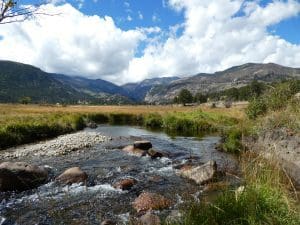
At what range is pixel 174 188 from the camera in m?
15.8

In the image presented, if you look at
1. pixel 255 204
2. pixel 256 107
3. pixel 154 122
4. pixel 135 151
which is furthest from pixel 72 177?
pixel 154 122

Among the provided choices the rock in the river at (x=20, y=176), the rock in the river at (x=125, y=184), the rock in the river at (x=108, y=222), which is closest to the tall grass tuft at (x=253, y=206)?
the rock in the river at (x=108, y=222)

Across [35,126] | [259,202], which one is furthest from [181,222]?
[35,126]

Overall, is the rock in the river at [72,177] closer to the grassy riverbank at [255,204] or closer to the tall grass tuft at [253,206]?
the grassy riverbank at [255,204]

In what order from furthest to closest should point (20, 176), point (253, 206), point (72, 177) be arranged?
1. point (72, 177)
2. point (20, 176)
3. point (253, 206)

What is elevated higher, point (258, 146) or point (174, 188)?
point (258, 146)

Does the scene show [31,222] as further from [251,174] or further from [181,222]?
[251,174]

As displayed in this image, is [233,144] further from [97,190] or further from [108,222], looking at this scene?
[108,222]

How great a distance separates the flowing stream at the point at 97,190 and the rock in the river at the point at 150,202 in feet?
1.01

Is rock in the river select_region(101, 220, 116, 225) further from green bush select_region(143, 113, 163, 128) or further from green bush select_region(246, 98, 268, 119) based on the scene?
green bush select_region(143, 113, 163, 128)

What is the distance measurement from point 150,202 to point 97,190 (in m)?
3.61

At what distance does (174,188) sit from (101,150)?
502 inches

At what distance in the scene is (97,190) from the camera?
617 inches

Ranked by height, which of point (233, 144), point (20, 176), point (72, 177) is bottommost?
point (72, 177)
